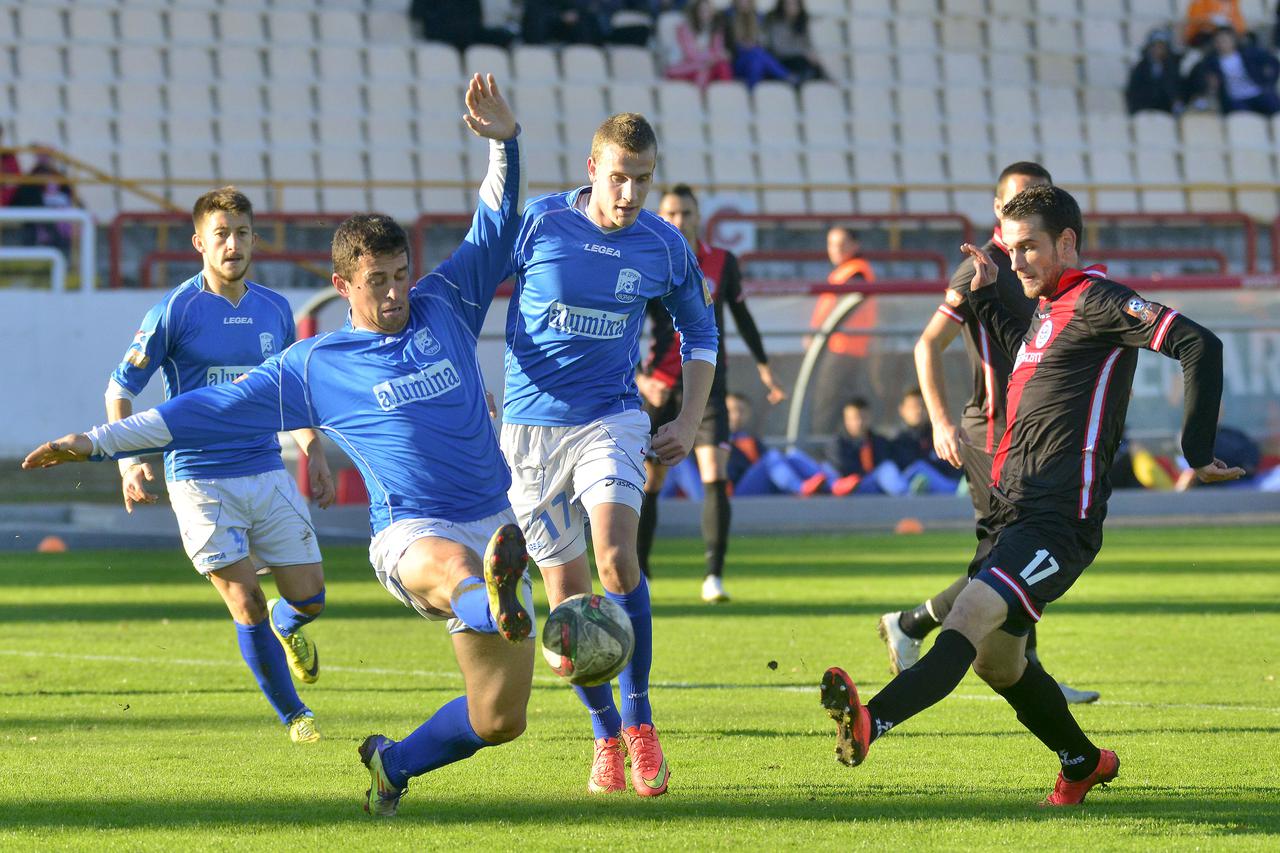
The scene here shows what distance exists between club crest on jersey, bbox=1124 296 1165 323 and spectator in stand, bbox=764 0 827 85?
60.8 feet

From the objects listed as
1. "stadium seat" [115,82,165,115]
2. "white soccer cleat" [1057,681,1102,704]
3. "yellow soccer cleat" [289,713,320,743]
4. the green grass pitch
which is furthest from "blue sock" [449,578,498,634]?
"stadium seat" [115,82,165,115]

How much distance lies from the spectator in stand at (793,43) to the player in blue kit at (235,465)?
16.9 meters

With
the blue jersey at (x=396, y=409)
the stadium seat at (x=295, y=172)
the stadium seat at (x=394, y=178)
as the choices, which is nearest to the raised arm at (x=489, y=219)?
the blue jersey at (x=396, y=409)

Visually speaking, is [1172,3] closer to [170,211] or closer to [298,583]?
[170,211]

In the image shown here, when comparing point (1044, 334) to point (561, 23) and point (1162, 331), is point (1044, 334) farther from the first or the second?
point (561, 23)

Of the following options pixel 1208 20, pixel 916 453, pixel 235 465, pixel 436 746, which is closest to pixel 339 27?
pixel 916 453

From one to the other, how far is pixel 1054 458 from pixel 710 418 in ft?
17.6

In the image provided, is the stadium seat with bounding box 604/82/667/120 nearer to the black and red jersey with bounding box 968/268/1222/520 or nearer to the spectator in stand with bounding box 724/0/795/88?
the spectator in stand with bounding box 724/0/795/88

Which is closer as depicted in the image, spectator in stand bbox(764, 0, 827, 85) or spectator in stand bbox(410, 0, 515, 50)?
spectator in stand bbox(410, 0, 515, 50)

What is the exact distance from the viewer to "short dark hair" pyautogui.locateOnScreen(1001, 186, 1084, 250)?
495 centimetres

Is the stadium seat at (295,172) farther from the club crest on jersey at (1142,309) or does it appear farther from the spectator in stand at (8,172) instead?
the club crest on jersey at (1142,309)

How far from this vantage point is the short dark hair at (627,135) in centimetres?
543

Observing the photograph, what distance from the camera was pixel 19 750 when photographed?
5969mm

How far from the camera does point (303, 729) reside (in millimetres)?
6199
